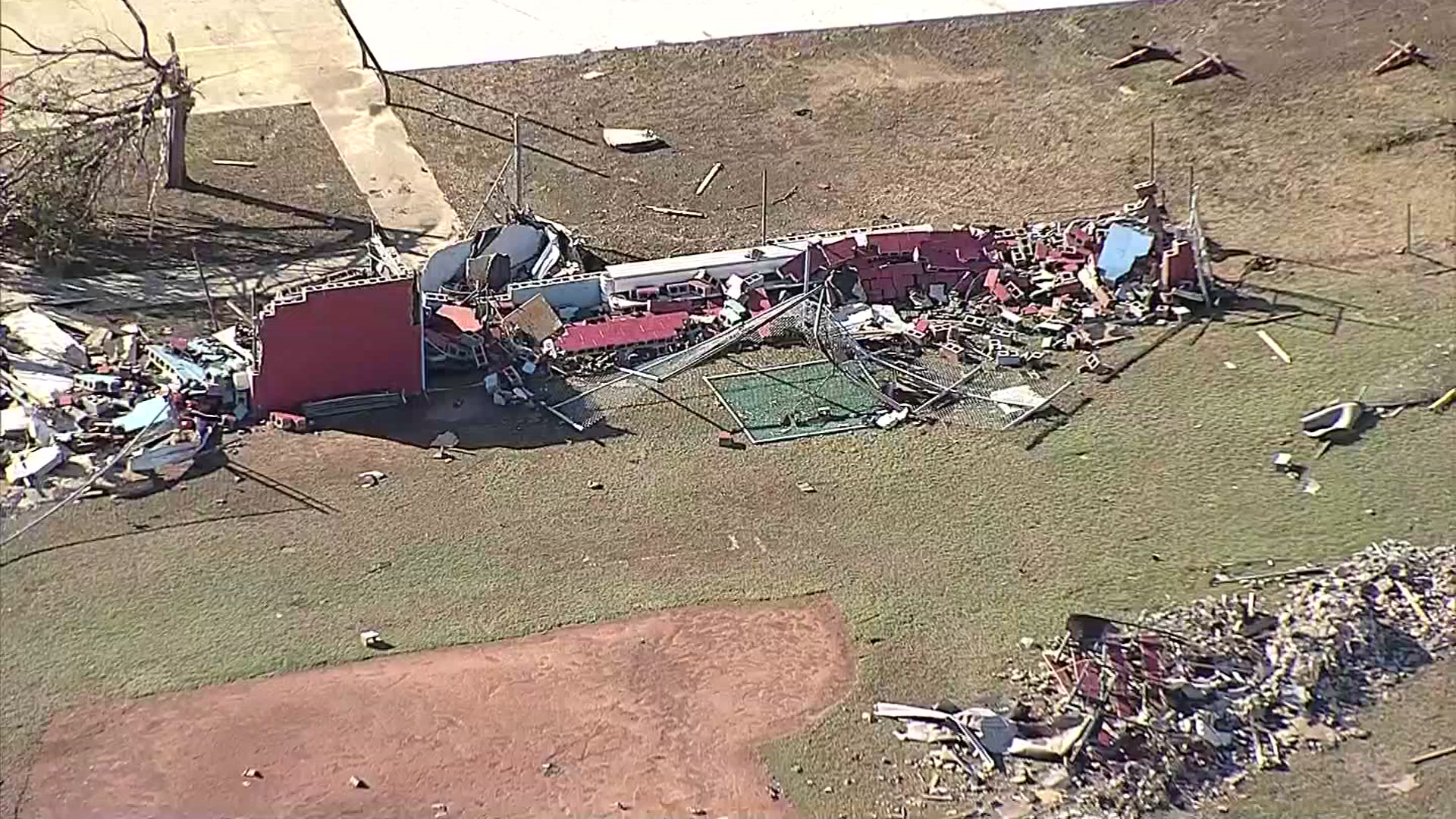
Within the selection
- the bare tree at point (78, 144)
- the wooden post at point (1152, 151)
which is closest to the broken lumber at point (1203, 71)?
the wooden post at point (1152, 151)

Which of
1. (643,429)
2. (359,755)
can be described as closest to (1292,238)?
(643,429)

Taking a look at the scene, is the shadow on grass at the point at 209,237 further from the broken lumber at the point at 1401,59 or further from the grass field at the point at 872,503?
the broken lumber at the point at 1401,59

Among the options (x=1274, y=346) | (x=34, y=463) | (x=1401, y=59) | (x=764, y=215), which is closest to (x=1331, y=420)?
(x=1274, y=346)

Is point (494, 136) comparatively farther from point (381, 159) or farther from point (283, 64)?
point (283, 64)

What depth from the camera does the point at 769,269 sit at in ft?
65.2

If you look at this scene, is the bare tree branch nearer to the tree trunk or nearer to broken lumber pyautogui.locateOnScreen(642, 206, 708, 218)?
the tree trunk

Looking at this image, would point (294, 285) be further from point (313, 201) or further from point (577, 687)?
point (577, 687)

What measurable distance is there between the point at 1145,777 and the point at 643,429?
653 cm

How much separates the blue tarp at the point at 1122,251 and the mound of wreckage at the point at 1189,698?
17.5 ft

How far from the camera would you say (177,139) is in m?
21.8

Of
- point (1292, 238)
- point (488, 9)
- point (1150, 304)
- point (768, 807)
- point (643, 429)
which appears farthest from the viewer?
point (488, 9)

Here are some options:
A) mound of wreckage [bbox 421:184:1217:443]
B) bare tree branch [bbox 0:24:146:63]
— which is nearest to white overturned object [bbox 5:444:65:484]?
mound of wreckage [bbox 421:184:1217:443]

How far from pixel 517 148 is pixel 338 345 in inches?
197

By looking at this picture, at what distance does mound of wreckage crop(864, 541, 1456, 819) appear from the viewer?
13258 millimetres
